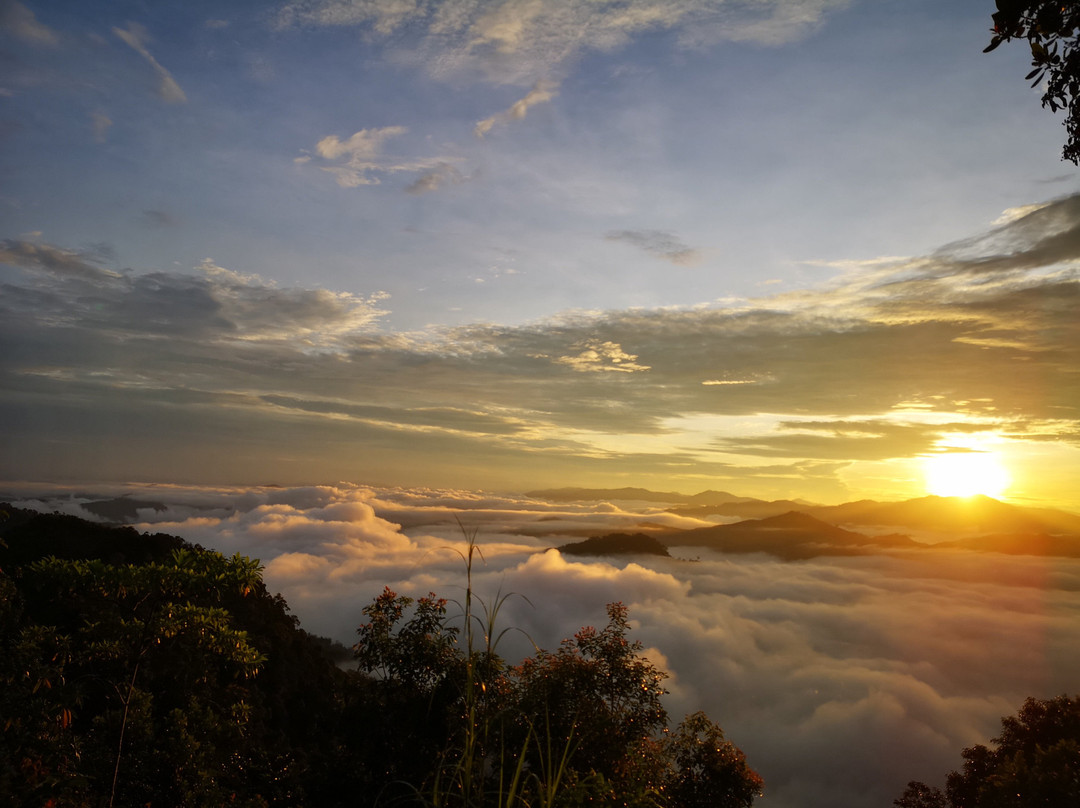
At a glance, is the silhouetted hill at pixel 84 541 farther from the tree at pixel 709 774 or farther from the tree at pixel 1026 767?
the tree at pixel 1026 767

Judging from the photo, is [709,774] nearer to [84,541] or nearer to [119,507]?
[84,541]

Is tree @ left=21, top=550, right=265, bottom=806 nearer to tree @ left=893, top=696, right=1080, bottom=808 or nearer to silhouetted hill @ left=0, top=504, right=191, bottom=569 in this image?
tree @ left=893, top=696, right=1080, bottom=808

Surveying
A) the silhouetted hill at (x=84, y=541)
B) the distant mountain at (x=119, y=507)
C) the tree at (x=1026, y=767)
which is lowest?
the distant mountain at (x=119, y=507)

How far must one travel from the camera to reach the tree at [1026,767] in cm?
1194

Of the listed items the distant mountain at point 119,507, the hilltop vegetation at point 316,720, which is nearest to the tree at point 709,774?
the hilltop vegetation at point 316,720

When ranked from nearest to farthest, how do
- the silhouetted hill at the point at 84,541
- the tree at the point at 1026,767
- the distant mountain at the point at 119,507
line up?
the tree at the point at 1026,767 → the silhouetted hill at the point at 84,541 → the distant mountain at the point at 119,507

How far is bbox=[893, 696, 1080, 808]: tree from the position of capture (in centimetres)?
1194

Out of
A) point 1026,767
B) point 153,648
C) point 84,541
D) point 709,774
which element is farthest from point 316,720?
point 84,541

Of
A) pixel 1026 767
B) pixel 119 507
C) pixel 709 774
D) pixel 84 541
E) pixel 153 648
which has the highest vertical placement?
pixel 153 648

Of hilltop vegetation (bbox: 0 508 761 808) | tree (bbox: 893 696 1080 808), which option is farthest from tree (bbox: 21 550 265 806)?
tree (bbox: 893 696 1080 808)

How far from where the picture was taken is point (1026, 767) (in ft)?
41.6

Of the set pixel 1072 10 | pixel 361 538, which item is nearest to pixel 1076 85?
pixel 1072 10

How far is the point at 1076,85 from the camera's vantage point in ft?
18.7

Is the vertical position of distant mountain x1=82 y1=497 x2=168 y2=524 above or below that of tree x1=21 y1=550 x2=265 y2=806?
below
